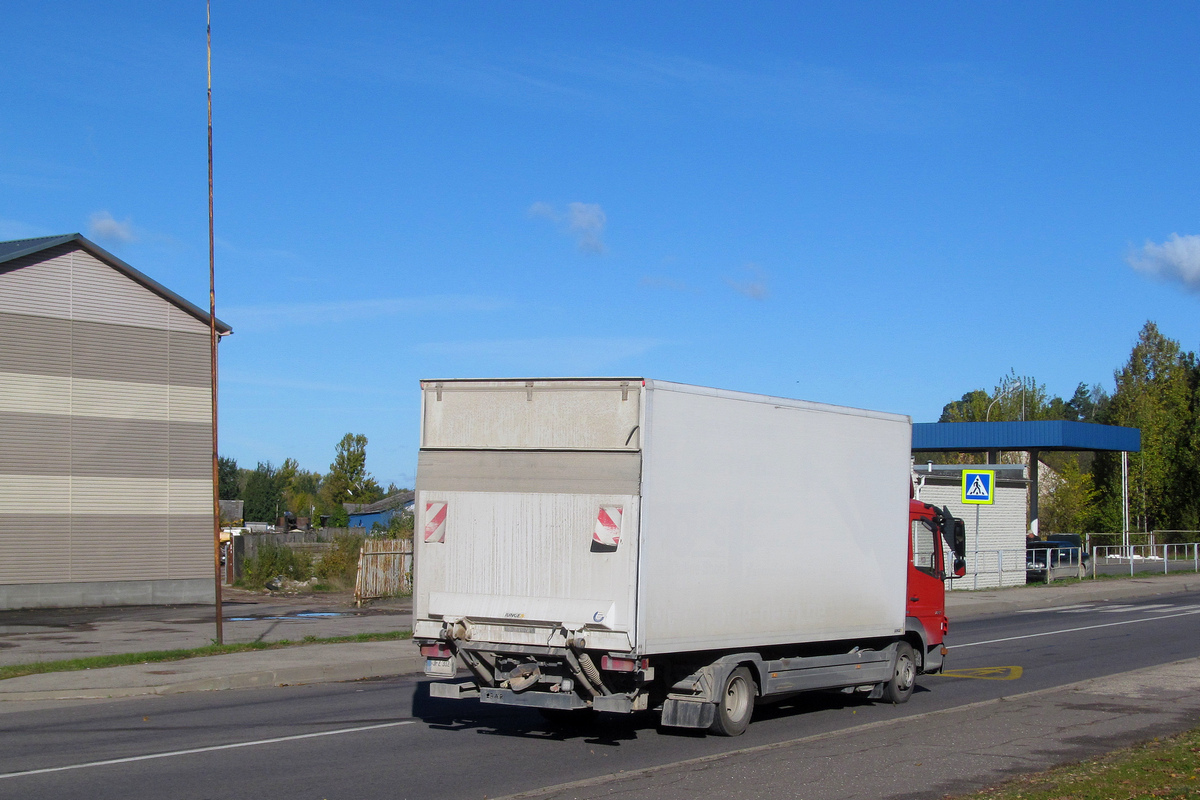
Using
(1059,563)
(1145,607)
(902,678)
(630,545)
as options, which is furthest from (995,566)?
(630,545)

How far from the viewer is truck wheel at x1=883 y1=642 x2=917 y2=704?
12992 mm

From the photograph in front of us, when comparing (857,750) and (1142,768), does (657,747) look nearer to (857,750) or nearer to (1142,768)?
(857,750)

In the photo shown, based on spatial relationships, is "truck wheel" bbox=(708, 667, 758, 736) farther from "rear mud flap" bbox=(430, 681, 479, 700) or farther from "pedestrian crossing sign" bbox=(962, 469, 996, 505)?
"pedestrian crossing sign" bbox=(962, 469, 996, 505)

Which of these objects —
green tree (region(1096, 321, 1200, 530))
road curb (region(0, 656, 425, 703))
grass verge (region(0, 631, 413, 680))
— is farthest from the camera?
green tree (region(1096, 321, 1200, 530))

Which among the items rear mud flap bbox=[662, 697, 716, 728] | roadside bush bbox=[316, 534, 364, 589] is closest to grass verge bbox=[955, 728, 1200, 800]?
rear mud flap bbox=[662, 697, 716, 728]

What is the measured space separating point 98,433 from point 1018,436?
3240 cm

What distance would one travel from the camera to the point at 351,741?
10.7 m

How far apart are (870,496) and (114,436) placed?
21.5 metres

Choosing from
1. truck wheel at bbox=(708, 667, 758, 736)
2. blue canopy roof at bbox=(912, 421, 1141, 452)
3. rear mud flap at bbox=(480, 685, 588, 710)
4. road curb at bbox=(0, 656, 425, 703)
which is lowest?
road curb at bbox=(0, 656, 425, 703)

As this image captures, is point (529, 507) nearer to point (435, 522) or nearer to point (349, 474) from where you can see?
point (435, 522)

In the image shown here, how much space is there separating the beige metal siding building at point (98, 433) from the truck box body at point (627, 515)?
1947cm

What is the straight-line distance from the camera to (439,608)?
412 inches

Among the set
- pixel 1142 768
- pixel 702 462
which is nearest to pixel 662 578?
pixel 702 462

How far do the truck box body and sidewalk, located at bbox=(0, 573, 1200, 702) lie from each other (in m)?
6.00
